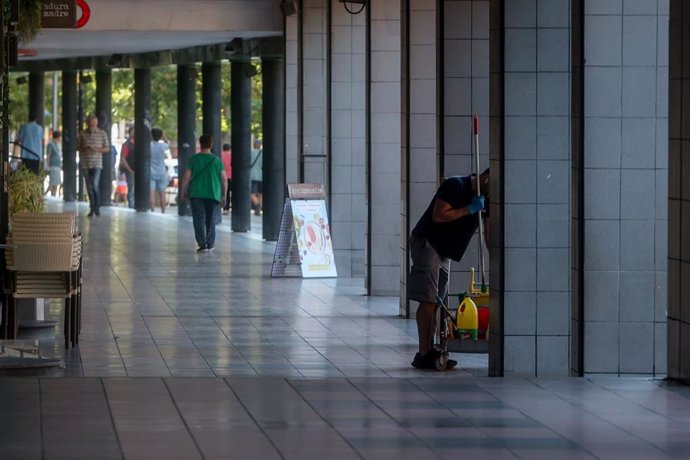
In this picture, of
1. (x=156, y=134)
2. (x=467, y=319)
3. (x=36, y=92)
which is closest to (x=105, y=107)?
(x=156, y=134)

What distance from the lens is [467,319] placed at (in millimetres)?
11336

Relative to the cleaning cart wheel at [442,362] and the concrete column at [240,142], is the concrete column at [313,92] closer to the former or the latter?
the concrete column at [240,142]

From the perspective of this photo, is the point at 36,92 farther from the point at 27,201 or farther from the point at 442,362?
the point at 442,362

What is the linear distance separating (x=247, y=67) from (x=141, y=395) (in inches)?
668

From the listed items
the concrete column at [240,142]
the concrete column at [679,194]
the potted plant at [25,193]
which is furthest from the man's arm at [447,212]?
the concrete column at [240,142]

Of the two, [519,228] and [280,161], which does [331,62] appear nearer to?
[280,161]

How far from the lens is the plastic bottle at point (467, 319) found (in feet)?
37.1

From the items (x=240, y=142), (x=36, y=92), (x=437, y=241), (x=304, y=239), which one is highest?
(x=36, y=92)

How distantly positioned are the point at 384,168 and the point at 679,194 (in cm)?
651

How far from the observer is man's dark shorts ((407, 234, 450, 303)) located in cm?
1066

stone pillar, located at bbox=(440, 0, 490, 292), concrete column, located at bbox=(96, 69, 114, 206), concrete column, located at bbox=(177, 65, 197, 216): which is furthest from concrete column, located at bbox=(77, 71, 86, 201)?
stone pillar, located at bbox=(440, 0, 490, 292)

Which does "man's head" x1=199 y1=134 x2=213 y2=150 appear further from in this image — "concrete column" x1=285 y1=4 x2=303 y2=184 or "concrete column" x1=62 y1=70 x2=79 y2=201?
"concrete column" x1=62 y1=70 x2=79 y2=201

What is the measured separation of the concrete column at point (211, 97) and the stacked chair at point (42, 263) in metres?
16.8

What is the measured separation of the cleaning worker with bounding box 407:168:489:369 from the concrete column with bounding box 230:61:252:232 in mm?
14907
